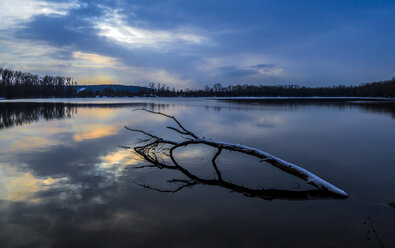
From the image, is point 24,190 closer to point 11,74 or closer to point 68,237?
point 68,237

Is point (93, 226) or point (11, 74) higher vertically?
point (11, 74)

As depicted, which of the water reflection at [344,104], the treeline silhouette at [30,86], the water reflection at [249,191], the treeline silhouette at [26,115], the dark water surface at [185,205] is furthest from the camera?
the treeline silhouette at [30,86]

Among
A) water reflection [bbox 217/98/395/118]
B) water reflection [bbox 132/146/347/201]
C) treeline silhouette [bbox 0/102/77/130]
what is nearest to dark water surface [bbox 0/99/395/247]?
water reflection [bbox 132/146/347/201]

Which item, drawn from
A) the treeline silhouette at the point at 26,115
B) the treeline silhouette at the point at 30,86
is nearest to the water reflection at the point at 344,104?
the treeline silhouette at the point at 26,115

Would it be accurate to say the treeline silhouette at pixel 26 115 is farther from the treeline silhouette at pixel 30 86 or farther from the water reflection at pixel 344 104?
the treeline silhouette at pixel 30 86

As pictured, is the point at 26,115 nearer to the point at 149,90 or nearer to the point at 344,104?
the point at 344,104

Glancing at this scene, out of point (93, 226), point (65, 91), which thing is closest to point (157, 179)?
point (93, 226)

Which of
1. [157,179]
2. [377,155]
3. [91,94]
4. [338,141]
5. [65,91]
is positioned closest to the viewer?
[157,179]

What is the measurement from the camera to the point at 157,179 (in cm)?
623

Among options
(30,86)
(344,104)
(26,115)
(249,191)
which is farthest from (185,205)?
(30,86)

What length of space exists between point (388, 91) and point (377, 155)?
4046 inches

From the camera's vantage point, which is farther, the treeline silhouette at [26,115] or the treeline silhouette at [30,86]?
the treeline silhouette at [30,86]

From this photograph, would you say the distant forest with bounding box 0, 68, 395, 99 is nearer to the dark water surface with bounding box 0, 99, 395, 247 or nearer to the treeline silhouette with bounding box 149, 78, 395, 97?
the treeline silhouette with bounding box 149, 78, 395, 97

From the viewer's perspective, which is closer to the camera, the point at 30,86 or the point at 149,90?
the point at 30,86
